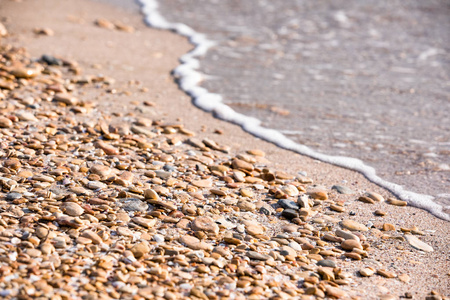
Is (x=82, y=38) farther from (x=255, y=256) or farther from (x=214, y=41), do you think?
(x=255, y=256)

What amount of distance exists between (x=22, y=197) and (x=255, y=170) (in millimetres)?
1452

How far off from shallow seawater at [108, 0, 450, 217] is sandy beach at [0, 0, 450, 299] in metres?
0.49

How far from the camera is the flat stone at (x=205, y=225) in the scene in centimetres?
258

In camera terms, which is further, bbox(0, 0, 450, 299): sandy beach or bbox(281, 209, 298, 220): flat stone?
bbox(281, 209, 298, 220): flat stone

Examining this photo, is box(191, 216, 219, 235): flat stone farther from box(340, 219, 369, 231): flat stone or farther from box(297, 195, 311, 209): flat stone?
box(340, 219, 369, 231): flat stone

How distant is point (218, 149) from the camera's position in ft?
12.0

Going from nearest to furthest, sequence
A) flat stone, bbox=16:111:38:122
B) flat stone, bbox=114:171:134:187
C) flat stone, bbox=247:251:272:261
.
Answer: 1. flat stone, bbox=247:251:272:261
2. flat stone, bbox=114:171:134:187
3. flat stone, bbox=16:111:38:122

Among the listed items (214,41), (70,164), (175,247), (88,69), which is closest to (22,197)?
(70,164)

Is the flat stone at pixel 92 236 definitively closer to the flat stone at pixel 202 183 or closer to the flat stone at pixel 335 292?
the flat stone at pixel 202 183

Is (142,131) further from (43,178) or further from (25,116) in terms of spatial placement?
(43,178)

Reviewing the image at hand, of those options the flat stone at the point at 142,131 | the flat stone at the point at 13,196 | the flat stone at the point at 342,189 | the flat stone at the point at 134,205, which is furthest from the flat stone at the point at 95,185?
the flat stone at the point at 342,189

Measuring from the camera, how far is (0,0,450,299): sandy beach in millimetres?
2184

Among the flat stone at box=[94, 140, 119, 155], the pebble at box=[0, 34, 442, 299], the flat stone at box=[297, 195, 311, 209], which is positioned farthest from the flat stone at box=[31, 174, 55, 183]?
the flat stone at box=[297, 195, 311, 209]

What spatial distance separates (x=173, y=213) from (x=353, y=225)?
997 mm
